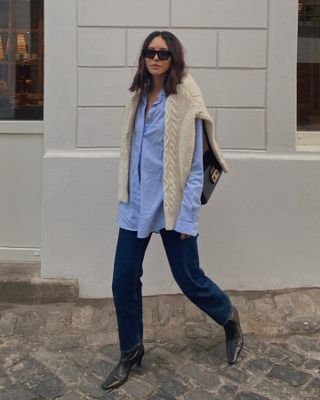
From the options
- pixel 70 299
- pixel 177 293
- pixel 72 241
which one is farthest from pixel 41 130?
pixel 177 293

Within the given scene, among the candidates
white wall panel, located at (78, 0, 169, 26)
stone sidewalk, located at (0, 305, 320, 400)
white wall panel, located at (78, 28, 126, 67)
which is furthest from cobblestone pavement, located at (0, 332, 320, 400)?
white wall panel, located at (78, 0, 169, 26)

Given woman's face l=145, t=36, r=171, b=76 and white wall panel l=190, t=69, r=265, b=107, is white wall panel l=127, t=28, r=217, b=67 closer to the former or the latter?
white wall panel l=190, t=69, r=265, b=107

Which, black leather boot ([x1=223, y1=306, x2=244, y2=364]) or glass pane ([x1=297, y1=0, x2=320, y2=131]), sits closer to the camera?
black leather boot ([x1=223, y1=306, x2=244, y2=364])

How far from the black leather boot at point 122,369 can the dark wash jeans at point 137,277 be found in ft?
0.14

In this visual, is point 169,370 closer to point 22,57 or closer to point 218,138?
point 218,138

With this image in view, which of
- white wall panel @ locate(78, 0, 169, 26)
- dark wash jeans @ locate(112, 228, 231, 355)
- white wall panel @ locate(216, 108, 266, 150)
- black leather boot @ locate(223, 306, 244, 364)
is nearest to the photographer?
dark wash jeans @ locate(112, 228, 231, 355)

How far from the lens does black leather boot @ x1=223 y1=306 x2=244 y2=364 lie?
3549 mm

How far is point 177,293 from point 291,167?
1.34 meters

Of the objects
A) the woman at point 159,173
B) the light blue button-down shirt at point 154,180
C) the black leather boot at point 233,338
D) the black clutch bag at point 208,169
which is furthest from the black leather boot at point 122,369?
the black clutch bag at point 208,169

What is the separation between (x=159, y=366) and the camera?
11.6 feet

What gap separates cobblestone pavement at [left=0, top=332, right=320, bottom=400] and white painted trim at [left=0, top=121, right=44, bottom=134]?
170cm

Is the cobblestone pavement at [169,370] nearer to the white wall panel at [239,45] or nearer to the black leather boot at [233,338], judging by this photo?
the black leather boot at [233,338]

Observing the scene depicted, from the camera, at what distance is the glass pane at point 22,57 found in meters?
4.64

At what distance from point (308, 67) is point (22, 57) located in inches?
94.5
